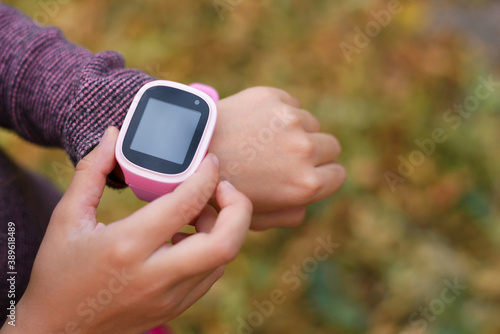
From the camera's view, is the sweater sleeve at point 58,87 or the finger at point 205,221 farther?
the sweater sleeve at point 58,87

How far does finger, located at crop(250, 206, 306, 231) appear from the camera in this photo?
0.99 metres

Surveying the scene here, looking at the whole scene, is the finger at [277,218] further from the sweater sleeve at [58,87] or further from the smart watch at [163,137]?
the sweater sleeve at [58,87]

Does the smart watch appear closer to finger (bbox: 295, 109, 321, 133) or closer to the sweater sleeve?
the sweater sleeve

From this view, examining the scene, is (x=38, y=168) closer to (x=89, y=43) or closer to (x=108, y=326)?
(x=89, y=43)

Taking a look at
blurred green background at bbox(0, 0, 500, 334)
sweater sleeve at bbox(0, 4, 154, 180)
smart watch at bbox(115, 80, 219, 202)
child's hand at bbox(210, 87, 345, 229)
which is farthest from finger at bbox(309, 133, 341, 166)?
blurred green background at bbox(0, 0, 500, 334)

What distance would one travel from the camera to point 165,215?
65 cm

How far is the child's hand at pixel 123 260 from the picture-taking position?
0.63 m

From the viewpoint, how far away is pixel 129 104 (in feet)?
2.89

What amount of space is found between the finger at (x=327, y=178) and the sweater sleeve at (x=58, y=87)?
397mm

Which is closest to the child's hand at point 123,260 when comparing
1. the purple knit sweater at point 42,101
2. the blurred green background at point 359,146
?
the purple knit sweater at point 42,101

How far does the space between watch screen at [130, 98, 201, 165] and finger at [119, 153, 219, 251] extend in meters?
0.13

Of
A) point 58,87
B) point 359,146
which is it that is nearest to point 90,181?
point 58,87

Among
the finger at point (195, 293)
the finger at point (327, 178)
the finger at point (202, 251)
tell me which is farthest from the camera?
the finger at point (327, 178)

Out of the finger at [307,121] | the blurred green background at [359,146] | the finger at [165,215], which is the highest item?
the finger at [307,121]
